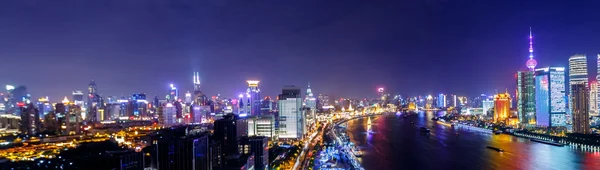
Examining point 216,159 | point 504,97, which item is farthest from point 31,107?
point 504,97

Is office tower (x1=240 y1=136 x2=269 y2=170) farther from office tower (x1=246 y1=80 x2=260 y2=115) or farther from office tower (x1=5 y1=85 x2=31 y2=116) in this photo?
office tower (x1=5 y1=85 x2=31 y2=116)

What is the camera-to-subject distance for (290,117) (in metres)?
25.7

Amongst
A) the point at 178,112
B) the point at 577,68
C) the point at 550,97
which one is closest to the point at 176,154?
the point at 178,112

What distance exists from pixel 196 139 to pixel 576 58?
41.2 m

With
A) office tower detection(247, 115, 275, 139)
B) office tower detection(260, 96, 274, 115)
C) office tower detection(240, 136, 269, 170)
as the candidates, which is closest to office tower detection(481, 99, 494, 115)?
office tower detection(260, 96, 274, 115)

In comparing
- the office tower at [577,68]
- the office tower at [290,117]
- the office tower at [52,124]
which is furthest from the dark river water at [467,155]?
the office tower at [577,68]

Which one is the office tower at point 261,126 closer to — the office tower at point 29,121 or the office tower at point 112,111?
the office tower at point 29,121

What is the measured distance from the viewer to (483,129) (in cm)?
3356

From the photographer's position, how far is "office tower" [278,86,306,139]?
25406mm

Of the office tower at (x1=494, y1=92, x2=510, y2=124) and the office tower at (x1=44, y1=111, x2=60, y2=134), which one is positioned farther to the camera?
the office tower at (x1=494, y1=92, x2=510, y2=124)

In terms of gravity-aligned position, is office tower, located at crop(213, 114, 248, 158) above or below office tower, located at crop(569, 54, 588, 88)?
below

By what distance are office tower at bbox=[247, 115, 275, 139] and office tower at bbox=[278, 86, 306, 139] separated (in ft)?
4.86

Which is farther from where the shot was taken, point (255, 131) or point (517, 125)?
point (517, 125)

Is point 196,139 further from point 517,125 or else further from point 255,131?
point 517,125
